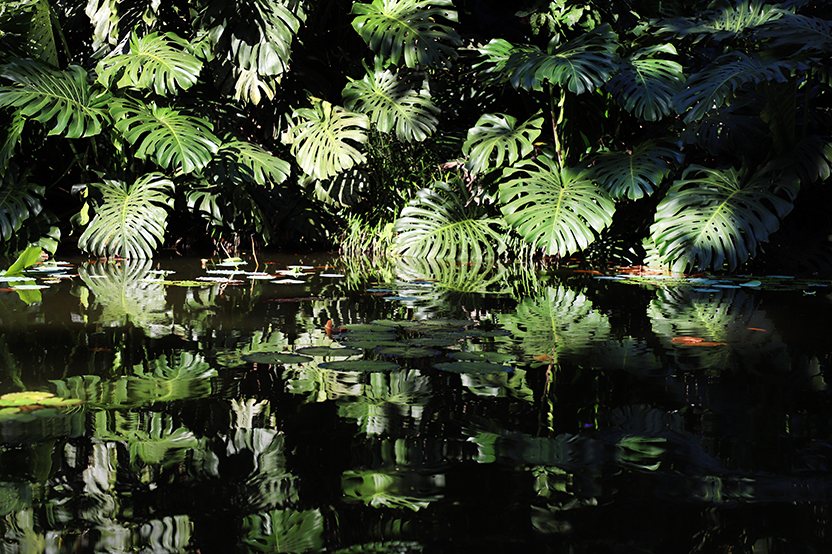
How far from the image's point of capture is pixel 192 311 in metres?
3.00

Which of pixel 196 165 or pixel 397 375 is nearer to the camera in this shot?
pixel 397 375

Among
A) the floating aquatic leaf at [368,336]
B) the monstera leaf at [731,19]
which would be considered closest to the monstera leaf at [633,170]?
the monstera leaf at [731,19]

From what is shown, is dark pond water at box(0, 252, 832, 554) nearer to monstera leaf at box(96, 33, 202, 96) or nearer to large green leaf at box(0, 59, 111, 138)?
large green leaf at box(0, 59, 111, 138)

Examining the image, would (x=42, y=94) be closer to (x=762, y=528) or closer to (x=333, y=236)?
(x=333, y=236)

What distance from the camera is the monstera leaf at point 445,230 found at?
A: 5.61 m

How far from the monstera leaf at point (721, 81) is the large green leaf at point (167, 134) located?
273 cm

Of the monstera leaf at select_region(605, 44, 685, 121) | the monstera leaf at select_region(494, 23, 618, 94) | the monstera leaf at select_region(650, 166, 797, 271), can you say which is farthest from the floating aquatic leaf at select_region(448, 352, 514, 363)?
the monstera leaf at select_region(605, 44, 685, 121)

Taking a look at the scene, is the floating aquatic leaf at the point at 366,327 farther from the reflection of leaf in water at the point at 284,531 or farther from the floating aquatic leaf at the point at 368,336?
the reflection of leaf in water at the point at 284,531

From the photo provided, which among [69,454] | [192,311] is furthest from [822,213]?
[69,454]

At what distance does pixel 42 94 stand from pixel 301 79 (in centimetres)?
201

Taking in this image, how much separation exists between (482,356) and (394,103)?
376cm

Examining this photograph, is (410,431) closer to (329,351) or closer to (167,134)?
(329,351)

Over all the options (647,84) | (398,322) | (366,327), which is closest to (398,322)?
(398,322)

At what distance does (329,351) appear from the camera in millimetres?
2166
